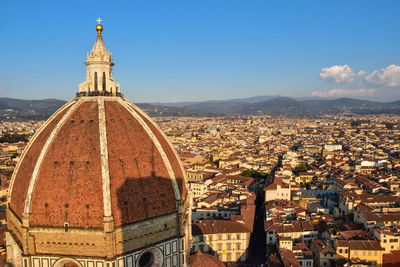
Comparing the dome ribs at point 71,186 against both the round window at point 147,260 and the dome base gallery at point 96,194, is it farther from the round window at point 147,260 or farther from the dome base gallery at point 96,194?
the round window at point 147,260

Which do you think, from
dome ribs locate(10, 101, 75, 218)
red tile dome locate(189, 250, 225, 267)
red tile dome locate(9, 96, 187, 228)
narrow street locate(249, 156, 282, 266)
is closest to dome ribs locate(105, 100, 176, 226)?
red tile dome locate(9, 96, 187, 228)

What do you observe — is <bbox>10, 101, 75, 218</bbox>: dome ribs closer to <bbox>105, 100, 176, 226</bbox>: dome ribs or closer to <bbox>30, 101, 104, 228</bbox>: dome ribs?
<bbox>30, 101, 104, 228</bbox>: dome ribs

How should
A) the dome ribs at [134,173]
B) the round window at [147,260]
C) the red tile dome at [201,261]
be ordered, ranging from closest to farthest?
the dome ribs at [134,173]
the round window at [147,260]
the red tile dome at [201,261]

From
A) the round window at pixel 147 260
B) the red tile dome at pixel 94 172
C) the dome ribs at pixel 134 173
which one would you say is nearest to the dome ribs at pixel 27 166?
the red tile dome at pixel 94 172

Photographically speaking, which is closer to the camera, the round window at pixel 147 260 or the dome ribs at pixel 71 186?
the dome ribs at pixel 71 186

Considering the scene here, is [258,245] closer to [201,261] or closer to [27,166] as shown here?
[201,261]

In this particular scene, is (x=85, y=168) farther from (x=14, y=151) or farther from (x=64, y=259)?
(x=14, y=151)
